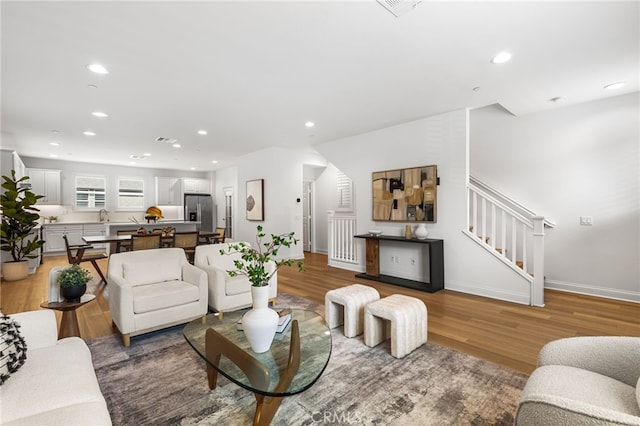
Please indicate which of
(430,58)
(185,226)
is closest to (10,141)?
(185,226)

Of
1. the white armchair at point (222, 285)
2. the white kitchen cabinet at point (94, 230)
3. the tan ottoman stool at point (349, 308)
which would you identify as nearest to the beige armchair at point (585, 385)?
the tan ottoman stool at point (349, 308)

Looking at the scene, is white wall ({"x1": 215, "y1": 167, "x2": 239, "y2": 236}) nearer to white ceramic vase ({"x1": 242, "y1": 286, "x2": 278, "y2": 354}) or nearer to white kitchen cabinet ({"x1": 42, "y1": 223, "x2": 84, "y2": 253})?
white kitchen cabinet ({"x1": 42, "y1": 223, "x2": 84, "y2": 253})

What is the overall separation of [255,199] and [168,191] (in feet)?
15.7

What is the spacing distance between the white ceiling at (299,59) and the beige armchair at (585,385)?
7.65 feet

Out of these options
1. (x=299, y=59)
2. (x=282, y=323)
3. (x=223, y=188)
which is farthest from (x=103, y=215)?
(x=282, y=323)

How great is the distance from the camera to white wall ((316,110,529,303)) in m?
4.23

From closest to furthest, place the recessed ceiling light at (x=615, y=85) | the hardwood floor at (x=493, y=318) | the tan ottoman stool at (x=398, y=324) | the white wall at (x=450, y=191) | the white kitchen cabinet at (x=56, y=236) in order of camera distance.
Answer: the tan ottoman stool at (x=398, y=324), the hardwood floor at (x=493, y=318), the recessed ceiling light at (x=615, y=85), the white wall at (x=450, y=191), the white kitchen cabinet at (x=56, y=236)

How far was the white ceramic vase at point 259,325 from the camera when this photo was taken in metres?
1.83

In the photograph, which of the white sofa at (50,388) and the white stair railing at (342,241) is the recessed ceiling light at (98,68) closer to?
the white sofa at (50,388)

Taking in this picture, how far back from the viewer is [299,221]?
7387 mm

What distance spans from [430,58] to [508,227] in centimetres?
341

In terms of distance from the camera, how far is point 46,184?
831 cm

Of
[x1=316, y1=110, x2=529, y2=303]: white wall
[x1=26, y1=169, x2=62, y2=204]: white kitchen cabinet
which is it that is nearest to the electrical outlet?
[x1=316, y1=110, x2=529, y2=303]: white wall

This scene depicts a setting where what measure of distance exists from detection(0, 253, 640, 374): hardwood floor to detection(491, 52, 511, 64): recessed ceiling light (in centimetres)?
276
